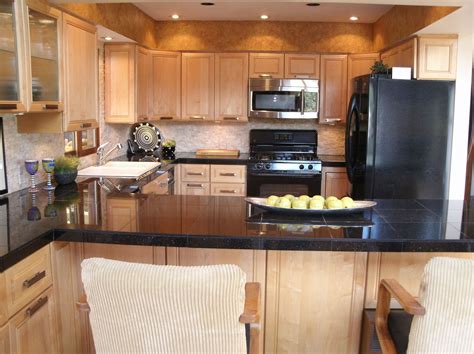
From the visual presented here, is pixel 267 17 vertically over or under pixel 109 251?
over

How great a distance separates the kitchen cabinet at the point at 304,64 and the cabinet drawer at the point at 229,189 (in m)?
1.37

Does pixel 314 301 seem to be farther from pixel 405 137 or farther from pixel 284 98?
pixel 284 98

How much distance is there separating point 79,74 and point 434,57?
288 cm

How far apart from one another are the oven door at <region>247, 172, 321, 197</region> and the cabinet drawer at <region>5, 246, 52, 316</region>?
10.4 ft

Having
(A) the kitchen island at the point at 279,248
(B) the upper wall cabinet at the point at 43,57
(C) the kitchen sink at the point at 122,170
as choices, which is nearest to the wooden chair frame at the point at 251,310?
(A) the kitchen island at the point at 279,248

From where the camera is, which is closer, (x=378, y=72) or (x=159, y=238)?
(x=159, y=238)

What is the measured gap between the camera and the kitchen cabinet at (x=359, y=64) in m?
5.12

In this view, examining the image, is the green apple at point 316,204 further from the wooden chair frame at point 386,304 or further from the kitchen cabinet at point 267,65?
the kitchen cabinet at point 267,65

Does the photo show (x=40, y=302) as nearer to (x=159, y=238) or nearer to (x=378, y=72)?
(x=159, y=238)

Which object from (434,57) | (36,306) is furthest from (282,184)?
(36,306)

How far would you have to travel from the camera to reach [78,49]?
321 cm

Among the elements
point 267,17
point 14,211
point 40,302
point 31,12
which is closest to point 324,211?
point 40,302

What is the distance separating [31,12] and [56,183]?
1.22 meters

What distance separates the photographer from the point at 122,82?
4.77m
